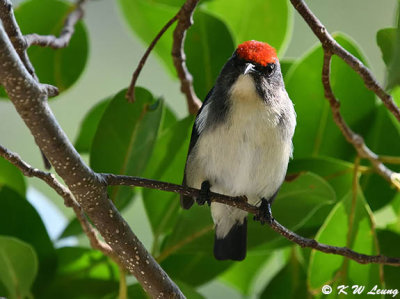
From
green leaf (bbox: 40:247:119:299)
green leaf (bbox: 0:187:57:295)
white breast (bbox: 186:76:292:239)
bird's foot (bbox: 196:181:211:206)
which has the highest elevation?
white breast (bbox: 186:76:292:239)

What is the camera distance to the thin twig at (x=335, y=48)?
164 cm

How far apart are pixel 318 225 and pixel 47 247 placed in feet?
3.03

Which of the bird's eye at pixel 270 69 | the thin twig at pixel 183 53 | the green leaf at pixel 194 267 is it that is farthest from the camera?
the green leaf at pixel 194 267

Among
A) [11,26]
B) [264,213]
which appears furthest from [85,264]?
[11,26]

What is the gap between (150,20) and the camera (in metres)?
2.36

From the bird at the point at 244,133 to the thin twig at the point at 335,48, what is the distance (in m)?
0.29

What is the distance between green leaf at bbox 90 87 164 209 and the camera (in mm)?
1897

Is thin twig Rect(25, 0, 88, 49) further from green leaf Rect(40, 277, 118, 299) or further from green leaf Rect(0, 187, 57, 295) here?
green leaf Rect(40, 277, 118, 299)

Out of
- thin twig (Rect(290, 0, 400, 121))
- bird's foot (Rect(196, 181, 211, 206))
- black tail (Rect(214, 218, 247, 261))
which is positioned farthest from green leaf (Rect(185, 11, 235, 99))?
thin twig (Rect(290, 0, 400, 121))

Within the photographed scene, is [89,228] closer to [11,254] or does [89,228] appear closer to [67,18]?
[11,254]

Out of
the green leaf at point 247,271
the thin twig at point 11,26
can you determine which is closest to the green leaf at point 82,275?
the green leaf at point 247,271

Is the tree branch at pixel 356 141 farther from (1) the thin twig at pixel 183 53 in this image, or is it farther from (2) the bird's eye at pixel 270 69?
(1) the thin twig at pixel 183 53

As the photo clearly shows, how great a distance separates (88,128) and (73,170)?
1003 millimetres

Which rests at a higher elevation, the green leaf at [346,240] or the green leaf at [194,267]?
the green leaf at [346,240]
